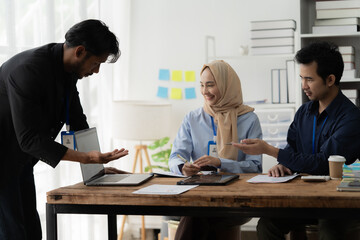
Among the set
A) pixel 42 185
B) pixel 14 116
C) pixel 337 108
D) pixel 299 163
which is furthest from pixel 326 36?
pixel 14 116

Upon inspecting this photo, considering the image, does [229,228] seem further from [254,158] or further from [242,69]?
[242,69]

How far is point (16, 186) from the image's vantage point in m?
2.22

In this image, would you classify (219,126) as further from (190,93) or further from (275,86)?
(190,93)

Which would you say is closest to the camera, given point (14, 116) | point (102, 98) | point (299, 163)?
point (14, 116)

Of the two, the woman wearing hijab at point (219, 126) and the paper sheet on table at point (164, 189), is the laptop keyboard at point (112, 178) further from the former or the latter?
the woman wearing hijab at point (219, 126)

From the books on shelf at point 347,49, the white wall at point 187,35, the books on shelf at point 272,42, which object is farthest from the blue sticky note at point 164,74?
the books on shelf at point 347,49

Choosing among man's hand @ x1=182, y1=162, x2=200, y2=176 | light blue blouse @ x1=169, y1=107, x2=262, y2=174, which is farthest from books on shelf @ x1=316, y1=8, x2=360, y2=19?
man's hand @ x1=182, y1=162, x2=200, y2=176

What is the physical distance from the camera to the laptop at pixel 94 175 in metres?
2.35

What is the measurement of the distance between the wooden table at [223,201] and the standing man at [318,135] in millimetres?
232

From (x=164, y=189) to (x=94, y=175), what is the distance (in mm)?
450

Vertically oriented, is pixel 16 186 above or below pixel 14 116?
below

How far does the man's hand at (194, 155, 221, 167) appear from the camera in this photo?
8.64 feet

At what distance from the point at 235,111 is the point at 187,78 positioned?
5.39ft

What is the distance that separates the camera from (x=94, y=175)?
252 centimetres
